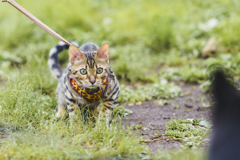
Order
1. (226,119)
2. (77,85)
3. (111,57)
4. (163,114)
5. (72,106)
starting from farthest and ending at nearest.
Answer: (111,57)
(163,114)
(72,106)
(77,85)
(226,119)

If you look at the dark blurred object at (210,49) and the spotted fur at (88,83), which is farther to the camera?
the dark blurred object at (210,49)

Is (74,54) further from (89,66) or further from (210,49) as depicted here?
(210,49)

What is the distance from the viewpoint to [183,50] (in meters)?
5.74

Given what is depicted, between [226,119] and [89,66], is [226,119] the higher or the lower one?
the lower one

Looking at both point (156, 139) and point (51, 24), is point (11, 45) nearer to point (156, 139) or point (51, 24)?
point (51, 24)

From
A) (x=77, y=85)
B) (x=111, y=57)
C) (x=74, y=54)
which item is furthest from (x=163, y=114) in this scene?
(x=111, y=57)

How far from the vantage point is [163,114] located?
11.4 ft

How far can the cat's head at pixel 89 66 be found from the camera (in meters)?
2.55

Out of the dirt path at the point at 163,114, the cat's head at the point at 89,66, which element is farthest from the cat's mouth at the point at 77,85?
the dirt path at the point at 163,114

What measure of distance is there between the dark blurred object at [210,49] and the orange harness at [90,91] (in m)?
3.22

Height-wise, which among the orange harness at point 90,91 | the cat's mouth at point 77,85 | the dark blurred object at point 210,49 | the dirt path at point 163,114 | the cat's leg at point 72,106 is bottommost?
the dirt path at point 163,114

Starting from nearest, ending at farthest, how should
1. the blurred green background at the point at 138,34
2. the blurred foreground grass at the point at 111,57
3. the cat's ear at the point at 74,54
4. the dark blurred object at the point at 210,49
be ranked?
the blurred foreground grass at the point at 111,57 < the cat's ear at the point at 74,54 < the blurred green background at the point at 138,34 < the dark blurred object at the point at 210,49

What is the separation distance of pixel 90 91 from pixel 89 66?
10.3 inches

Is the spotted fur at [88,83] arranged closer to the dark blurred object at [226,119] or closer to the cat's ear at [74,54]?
the cat's ear at [74,54]
